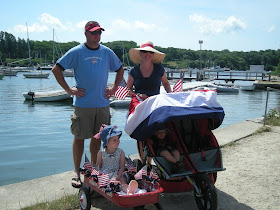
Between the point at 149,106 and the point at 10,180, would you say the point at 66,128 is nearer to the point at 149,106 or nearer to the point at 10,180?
the point at 10,180

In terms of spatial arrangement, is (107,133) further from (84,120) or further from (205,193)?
(205,193)

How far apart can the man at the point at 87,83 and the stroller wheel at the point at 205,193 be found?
1621mm

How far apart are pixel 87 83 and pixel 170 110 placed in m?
1.34

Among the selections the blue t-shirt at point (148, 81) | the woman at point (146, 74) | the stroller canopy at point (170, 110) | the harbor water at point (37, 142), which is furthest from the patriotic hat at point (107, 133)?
the harbor water at point (37, 142)

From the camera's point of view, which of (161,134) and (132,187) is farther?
(161,134)

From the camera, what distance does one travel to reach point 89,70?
15.3 ft

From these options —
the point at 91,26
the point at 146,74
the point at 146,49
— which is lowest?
the point at 146,74

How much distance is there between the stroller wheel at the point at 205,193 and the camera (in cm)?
388

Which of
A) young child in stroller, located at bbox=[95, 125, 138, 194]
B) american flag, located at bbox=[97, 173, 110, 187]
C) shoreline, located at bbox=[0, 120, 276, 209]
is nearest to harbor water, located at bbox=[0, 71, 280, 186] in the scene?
shoreline, located at bbox=[0, 120, 276, 209]

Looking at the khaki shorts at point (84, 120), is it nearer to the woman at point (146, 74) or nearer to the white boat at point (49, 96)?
the woman at point (146, 74)

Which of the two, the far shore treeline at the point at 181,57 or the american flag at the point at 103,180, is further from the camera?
the far shore treeline at the point at 181,57

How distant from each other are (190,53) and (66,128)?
136m

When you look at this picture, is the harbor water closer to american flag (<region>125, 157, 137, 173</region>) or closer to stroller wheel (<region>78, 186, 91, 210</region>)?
stroller wheel (<region>78, 186, 91, 210</region>)

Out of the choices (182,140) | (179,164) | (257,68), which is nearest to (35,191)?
(179,164)
